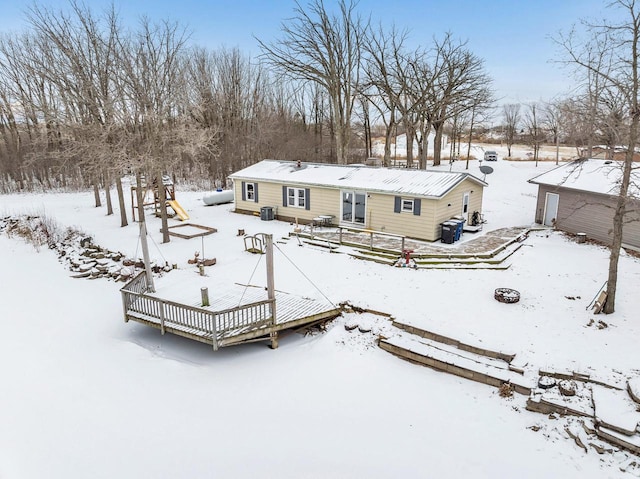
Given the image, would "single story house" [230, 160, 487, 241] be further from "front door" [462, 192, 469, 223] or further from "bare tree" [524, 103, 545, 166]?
"bare tree" [524, 103, 545, 166]

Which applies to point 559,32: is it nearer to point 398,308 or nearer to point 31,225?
point 398,308

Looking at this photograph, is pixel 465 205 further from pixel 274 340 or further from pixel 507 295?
pixel 274 340

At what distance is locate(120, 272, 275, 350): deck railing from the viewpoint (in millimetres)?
9250

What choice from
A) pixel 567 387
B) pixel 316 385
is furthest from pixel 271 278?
pixel 567 387

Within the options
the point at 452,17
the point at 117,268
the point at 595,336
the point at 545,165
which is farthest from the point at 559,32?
the point at 545,165

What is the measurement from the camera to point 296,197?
1914 cm

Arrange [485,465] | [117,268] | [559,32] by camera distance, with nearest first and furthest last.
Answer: [485,465], [559,32], [117,268]

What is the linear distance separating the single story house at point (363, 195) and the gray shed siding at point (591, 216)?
318 centimetres

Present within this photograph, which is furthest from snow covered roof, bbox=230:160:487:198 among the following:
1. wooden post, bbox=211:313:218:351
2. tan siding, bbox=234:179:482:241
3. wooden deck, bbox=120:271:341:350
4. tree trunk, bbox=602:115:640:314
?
wooden post, bbox=211:313:218:351

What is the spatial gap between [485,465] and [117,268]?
13128mm

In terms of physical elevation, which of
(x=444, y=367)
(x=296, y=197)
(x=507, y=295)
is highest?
(x=296, y=197)

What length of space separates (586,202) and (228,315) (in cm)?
1372

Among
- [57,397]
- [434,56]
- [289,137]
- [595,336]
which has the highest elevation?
[434,56]

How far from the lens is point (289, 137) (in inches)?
1469
